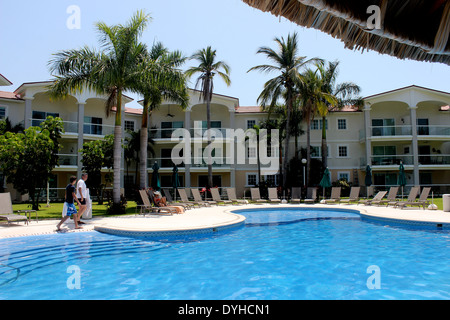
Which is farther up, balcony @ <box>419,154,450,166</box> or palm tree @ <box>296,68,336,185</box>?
palm tree @ <box>296,68,336,185</box>

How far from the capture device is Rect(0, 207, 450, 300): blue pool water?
5723mm

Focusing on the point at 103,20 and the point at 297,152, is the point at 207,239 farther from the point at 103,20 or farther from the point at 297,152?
the point at 297,152

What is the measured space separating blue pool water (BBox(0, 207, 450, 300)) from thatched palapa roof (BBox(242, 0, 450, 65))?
3884 mm

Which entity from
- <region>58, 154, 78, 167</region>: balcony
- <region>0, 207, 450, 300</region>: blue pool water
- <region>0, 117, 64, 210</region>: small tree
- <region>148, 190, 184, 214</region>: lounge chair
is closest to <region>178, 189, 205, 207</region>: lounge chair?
<region>148, 190, 184, 214</region>: lounge chair

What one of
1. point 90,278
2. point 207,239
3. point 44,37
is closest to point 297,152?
point 207,239

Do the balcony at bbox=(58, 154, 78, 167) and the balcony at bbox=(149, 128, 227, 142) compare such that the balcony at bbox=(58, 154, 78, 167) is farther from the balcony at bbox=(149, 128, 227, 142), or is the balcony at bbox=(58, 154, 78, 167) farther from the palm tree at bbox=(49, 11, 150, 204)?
the palm tree at bbox=(49, 11, 150, 204)

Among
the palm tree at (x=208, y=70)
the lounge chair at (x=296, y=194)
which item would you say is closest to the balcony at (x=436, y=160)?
the lounge chair at (x=296, y=194)

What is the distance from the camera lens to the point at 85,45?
15.1m

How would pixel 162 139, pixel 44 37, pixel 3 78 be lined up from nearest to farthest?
pixel 44 37, pixel 3 78, pixel 162 139

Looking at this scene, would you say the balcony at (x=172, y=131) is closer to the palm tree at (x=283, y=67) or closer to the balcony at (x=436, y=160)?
the palm tree at (x=283, y=67)

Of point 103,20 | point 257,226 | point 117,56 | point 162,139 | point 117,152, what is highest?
point 103,20

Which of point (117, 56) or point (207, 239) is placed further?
point (117, 56)

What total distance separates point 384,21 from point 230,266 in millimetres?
5623
